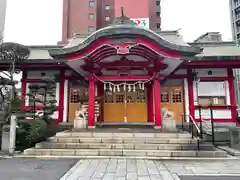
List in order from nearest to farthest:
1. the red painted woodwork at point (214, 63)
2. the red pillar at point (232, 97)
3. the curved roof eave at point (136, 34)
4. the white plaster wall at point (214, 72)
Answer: the curved roof eave at point (136, 34) → the red painted woodwork at point (214, 63) → the red pillar at point (232, 97) → the white plaster wall at point (214, 72)

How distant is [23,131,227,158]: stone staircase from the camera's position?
21.4 feet

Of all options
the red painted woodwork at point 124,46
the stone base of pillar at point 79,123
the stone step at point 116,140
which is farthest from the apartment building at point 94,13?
the stone step at point 116,140

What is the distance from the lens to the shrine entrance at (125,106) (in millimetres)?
11641

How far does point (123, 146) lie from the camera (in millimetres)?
6973

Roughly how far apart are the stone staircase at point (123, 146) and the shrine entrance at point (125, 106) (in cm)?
387

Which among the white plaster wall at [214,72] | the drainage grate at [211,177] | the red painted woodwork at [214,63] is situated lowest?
the drainage grate at [211,177]

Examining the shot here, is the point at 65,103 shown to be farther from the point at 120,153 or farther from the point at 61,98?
the point at 120,153

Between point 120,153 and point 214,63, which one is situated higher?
point 214,63

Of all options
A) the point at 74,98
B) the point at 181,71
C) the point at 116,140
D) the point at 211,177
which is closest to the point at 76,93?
the point at 74,98

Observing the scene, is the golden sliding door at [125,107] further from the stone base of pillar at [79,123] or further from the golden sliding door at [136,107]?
the stone base of pillar at [79,123]

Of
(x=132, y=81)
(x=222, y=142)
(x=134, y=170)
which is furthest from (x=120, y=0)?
(x=134, y=170)

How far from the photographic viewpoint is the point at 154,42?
8.56m

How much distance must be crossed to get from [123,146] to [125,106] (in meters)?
4.75

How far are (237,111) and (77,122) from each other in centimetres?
884
